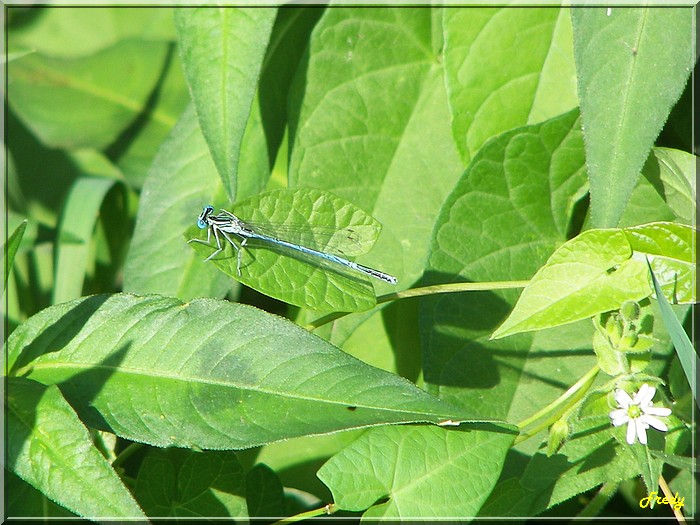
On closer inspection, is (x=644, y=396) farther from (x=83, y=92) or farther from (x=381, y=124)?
(x=83, y=92)

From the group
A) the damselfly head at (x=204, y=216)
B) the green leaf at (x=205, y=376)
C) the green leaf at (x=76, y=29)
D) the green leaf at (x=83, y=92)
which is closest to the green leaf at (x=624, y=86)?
the green leaf at (x=205, y=376)

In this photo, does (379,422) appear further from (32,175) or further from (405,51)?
(32,175)

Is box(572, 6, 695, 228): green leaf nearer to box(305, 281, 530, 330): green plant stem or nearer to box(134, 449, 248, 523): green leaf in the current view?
box(305, 281, 530, 330): green plant stem

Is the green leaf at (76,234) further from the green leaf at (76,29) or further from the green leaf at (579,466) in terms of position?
the green leaf at (579,466)

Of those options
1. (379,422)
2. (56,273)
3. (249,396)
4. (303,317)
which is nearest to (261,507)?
(303,317)

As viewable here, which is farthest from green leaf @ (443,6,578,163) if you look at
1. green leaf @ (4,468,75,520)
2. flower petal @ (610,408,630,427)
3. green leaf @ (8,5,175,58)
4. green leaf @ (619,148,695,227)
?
green leaf @ (8,5,175,58)

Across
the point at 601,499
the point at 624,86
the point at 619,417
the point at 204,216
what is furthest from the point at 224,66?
the point at 601,499
